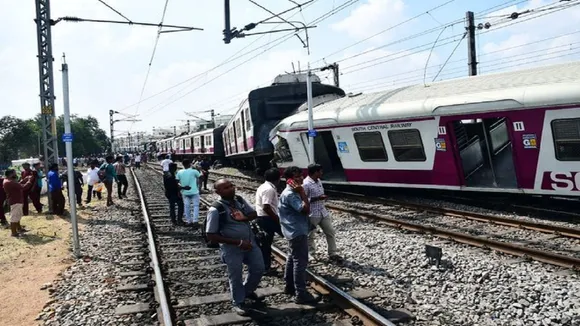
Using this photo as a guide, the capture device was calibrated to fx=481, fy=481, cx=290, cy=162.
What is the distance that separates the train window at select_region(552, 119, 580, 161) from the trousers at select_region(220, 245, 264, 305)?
22.6 feet

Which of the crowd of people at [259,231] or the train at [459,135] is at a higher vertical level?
the train at [459,135]

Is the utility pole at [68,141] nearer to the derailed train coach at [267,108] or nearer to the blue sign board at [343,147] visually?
the blue sign board at [343,147]

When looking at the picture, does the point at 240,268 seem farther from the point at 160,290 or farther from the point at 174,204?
the point at 174,204

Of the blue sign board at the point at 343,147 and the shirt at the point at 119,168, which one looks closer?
the blue sign board at the point at 343,147

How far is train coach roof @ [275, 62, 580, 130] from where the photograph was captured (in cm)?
927

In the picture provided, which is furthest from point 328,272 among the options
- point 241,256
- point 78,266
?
point 78,266

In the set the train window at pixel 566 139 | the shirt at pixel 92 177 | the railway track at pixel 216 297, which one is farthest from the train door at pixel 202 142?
the train window at pixel 566 139

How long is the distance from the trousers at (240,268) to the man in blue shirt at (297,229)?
1.36 ft

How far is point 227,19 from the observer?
12.5 metres

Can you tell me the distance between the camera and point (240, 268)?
5.13m

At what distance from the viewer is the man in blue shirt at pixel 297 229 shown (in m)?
5.39

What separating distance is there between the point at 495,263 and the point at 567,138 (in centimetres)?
399

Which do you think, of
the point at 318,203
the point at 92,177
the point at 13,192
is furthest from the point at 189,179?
the point at 92,177

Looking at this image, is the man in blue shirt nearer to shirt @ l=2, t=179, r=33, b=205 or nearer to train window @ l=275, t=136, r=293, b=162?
shirt @ l=2, t=179, r=33, b=205
